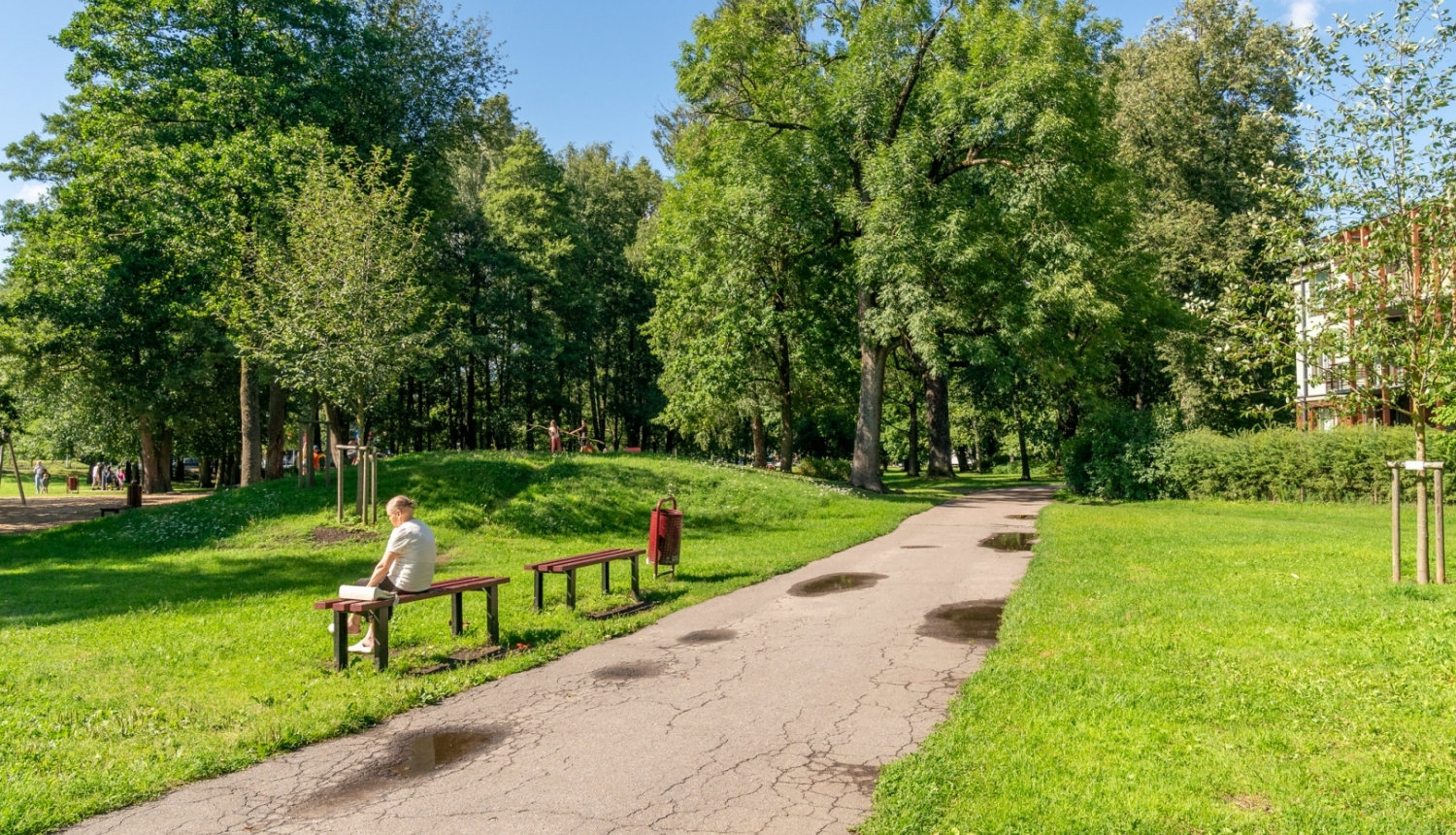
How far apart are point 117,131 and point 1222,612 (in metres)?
27.4

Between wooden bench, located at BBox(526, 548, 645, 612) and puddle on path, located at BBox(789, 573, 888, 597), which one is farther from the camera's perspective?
puddle on path, located at BBox(789, 573, 888, 597)

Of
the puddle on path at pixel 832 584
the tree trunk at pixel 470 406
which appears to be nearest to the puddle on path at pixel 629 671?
the puddle on path at pixel 832 584

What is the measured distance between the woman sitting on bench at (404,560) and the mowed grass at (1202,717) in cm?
479

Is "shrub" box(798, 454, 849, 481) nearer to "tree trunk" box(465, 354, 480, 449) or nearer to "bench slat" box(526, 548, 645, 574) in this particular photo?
"tree trunk" box(465, 354, 480, 449)

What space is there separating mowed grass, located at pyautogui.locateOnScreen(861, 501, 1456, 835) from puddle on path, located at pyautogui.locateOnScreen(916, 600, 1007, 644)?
24 centimetres

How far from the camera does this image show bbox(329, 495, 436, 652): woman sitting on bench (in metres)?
8.07

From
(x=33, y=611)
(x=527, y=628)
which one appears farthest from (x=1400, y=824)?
(x=33, y=611)

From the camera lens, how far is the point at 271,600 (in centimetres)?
1141

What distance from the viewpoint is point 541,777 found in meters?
5.23

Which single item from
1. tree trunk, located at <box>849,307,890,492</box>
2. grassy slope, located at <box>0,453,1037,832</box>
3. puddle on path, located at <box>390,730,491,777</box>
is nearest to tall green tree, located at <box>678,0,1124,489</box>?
tree trunk, located at <box>849,307,890,492</box>

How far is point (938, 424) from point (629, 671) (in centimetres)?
3058

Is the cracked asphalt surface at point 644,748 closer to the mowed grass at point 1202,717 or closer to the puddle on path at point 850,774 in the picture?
the puddle on path at point 850,774

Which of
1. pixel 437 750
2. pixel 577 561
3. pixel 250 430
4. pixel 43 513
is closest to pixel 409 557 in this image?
pixel 577 561

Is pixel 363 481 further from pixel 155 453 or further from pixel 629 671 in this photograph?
pixel 155 453
